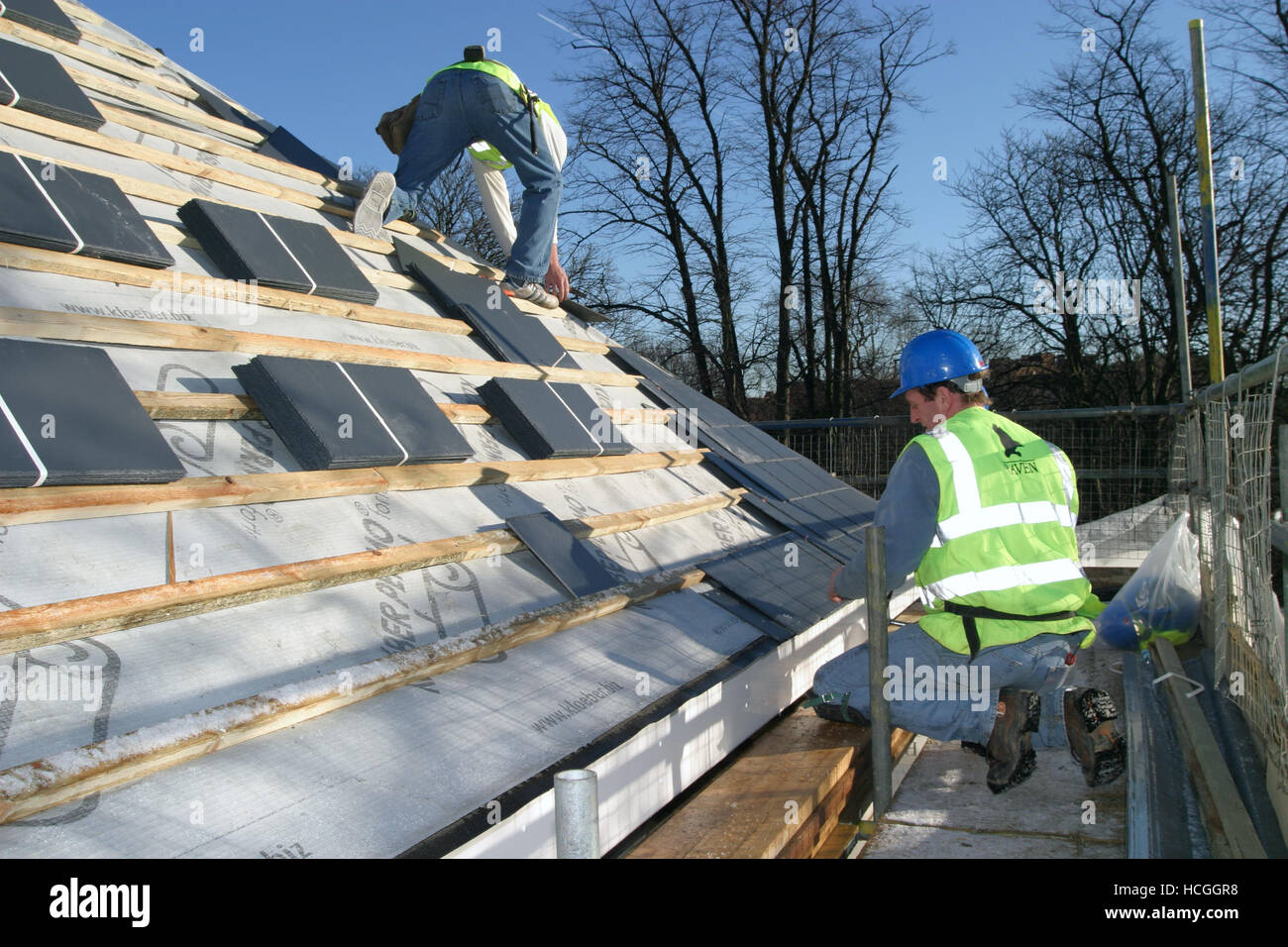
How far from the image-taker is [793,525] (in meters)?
5.93

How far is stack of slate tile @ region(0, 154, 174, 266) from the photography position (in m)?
3.52

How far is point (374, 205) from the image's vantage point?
19.3ft

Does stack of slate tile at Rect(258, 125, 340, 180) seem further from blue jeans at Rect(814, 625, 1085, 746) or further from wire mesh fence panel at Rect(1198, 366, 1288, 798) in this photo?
wire mesh fence panel at Rect(1198, 366, 1288, 798)

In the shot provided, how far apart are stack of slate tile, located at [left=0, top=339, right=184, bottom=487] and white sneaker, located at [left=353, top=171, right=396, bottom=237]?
3072 millimetres

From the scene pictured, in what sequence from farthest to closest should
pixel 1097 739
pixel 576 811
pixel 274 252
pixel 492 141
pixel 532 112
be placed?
pixel 492 141 < pixel 532 112 < pixel 274 252 < pixel 1097 739 < pixel 576 811

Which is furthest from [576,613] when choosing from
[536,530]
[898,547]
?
[898,547]

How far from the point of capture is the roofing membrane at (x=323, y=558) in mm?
2123

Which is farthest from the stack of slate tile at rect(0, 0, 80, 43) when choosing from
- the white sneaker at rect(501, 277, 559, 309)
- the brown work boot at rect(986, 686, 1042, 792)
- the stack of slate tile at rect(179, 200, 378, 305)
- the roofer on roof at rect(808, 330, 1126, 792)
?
the brown work boot at rect(986, 686, 1042, 792)

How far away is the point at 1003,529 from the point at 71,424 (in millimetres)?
3082

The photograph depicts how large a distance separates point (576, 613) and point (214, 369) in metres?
1.68

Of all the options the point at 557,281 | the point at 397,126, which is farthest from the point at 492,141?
the point at 557,281

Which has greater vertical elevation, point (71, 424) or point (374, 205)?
point (374, 205)

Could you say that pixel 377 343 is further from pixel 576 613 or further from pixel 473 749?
pixel 473 749

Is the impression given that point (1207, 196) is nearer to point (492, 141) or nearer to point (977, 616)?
point (977, 616)
